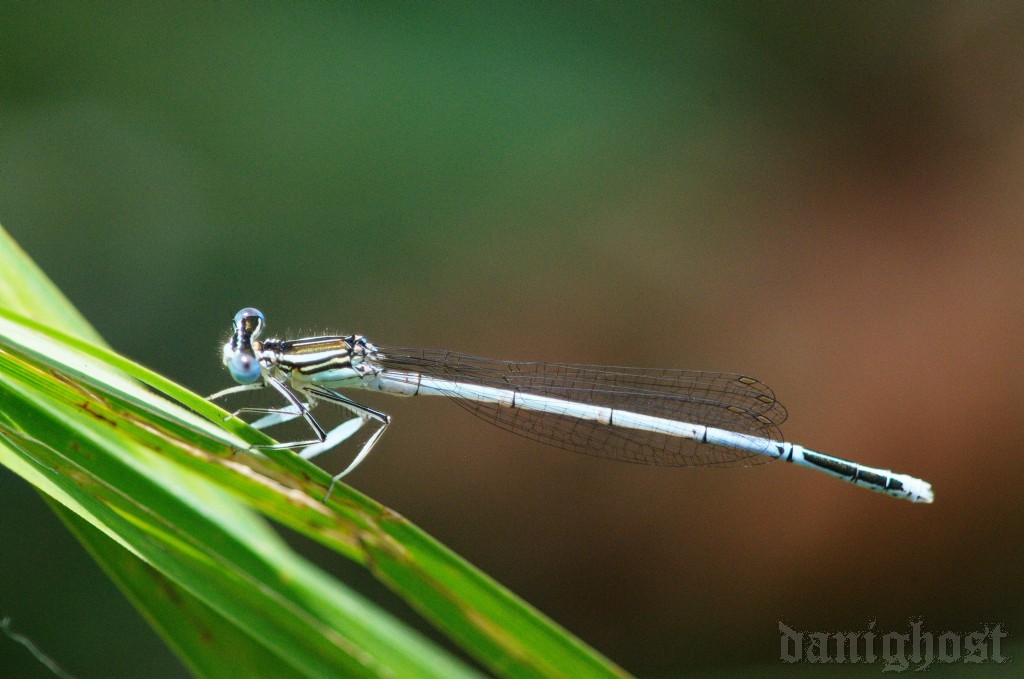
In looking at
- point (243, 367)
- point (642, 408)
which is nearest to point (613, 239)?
point (642, 408)

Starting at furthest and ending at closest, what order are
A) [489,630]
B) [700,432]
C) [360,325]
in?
[360,325]
[700,432]
[489,630]

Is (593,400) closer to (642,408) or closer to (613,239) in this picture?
(642,408)

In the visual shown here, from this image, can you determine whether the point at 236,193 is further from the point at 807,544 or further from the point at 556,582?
the point at 807,544

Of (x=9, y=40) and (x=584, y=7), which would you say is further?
(x=584, y=7)

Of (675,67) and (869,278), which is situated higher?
(675,67)

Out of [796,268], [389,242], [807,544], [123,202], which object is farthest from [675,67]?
[123,202]

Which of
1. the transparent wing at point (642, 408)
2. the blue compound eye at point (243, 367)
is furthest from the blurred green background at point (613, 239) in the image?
the blue compound eye at point (243, 367)

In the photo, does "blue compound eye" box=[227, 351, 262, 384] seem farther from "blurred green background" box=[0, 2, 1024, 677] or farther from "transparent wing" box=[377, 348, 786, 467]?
"blurred green background" box=[0, 2, 1024, 677]
